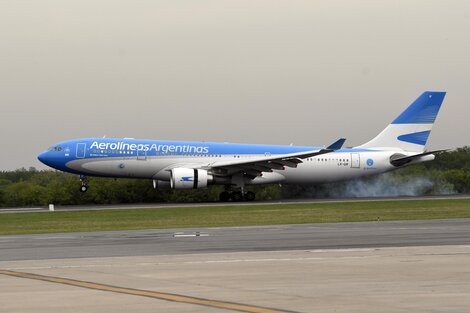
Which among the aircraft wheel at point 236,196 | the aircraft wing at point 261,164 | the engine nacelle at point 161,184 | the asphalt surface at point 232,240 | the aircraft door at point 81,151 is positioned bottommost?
the asphalt surface at point 232,240

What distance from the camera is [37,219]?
3922 cm

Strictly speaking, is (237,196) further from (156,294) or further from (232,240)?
(156,294)

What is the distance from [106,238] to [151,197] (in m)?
34.8

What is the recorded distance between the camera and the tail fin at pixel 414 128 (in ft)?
191

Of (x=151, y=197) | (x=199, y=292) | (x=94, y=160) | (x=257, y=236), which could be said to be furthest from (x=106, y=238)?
(x=151, y=197)

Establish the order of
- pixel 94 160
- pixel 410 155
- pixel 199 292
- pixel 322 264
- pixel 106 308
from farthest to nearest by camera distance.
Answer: pixel 410 155
pixel 94 160
pixel 322 264
pixel 199 292
pixel 106 308

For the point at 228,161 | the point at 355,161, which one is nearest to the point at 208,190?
the point at 228,161

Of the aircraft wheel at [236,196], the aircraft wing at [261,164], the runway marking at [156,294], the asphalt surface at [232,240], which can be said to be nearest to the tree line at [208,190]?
the aircraft wheel at [236,196]

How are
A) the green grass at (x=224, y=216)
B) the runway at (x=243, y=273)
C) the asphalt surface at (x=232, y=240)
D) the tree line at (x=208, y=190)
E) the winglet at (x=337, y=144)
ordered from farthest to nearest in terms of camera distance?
the tree line at (x=208, y=190) < the winglet at (x=337, y=144) < the green grass at (x=224, y=216) < the asphalt surface at (x=232, y=240) < the runway at (x=243, y=273)

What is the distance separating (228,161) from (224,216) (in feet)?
50.2

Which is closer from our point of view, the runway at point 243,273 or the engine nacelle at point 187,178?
the runway at point 243,273

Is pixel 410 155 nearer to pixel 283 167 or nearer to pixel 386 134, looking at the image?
pixel 386 134

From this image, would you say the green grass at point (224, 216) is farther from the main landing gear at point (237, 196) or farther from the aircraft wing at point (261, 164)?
the main landing gear at point (237, 196)

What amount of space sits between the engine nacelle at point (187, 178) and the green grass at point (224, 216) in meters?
5.49
